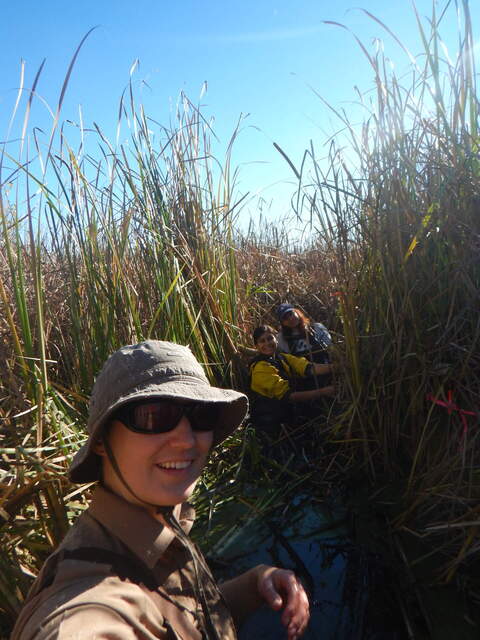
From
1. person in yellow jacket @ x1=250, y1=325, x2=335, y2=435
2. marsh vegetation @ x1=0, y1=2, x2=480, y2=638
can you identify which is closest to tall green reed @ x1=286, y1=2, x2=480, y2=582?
marsh vegetation @ x1=0, y1=2, x2=480, y2=638

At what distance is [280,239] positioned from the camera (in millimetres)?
6312

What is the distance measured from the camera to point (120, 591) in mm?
846

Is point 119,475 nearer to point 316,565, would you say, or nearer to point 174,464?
point 174,464

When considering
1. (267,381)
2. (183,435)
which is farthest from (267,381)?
(183,435)

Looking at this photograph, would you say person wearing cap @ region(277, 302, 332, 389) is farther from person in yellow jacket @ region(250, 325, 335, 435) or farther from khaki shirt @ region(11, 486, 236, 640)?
khaki shirt @ region(11, 486, 236, 640)

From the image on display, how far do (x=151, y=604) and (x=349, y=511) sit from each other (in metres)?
1.43

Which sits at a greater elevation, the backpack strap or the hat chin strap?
the hat chin strap

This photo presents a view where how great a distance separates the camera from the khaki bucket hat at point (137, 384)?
3.36 feet

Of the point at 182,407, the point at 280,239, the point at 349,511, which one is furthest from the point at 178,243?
the point at 280,239

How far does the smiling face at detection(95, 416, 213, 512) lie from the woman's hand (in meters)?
0.39

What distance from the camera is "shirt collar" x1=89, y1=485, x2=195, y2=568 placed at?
979 mm

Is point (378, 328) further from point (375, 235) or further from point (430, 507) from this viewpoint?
point (430, 507)

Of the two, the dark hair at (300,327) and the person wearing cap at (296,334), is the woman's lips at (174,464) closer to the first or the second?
the person wearing cap at (296,334)

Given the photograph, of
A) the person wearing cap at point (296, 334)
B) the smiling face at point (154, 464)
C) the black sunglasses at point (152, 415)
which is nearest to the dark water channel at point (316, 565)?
the smiling face at point (154, 464)
